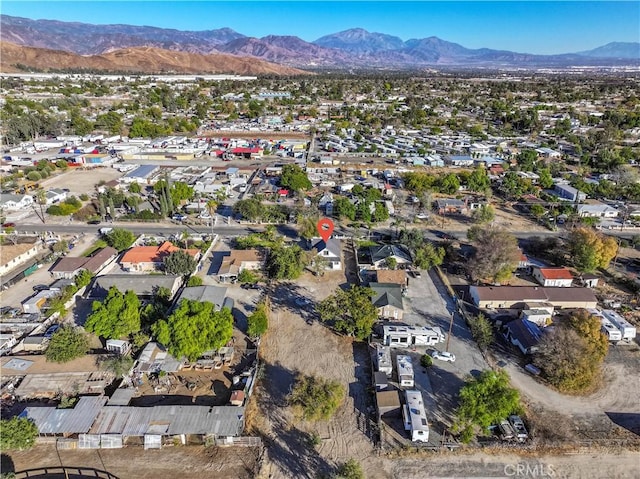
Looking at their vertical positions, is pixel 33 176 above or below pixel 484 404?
above

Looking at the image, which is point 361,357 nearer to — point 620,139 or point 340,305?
point 340,305

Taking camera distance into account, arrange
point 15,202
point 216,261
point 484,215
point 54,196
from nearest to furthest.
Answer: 1. point 216,261
2. point 484,215
3. point 15,202
4. point 54,196

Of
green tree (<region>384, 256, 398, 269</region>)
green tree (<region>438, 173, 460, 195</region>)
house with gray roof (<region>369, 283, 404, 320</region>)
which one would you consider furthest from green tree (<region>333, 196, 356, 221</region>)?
house with gray roof (<region>369, 283, 404, 320</region>)

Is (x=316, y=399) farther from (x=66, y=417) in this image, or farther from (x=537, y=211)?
(x=537, y=211)

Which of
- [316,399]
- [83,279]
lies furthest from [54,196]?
[316,399]

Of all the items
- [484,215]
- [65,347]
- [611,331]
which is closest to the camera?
[65,347]
